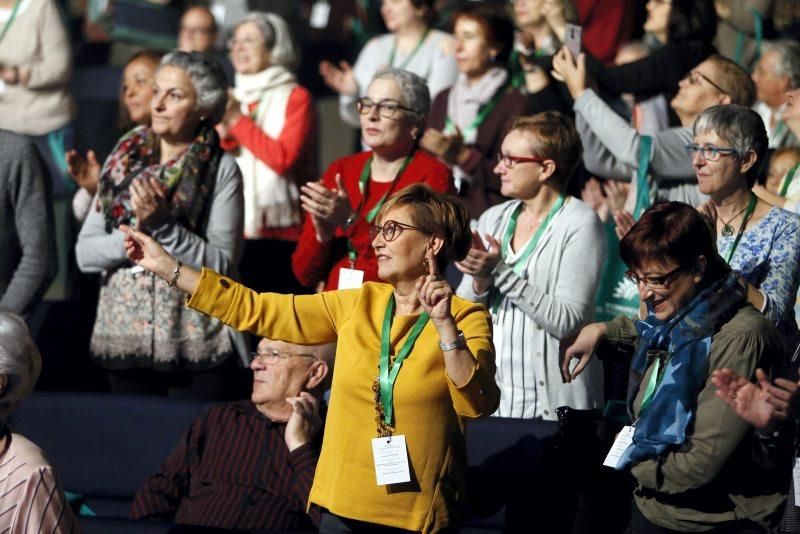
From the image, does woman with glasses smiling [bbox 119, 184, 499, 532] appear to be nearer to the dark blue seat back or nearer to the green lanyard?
the dark blue seat back

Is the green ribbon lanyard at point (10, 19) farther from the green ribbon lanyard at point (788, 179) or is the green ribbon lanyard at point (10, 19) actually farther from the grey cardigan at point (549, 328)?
the green ribbon lanyard at point (788, 179)

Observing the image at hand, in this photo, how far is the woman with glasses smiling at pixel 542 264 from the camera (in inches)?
185

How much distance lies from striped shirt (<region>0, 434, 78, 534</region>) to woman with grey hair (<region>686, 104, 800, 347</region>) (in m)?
2.03

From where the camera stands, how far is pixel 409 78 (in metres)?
5.18

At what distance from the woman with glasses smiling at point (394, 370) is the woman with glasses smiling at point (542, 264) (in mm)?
785

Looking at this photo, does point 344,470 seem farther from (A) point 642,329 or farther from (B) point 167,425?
(B) point 167,425

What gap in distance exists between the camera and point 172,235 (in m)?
4.97

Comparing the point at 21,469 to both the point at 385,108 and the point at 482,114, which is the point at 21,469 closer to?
the point at 385,108

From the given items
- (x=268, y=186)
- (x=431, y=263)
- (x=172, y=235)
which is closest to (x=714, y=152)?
(x=431, y=263)

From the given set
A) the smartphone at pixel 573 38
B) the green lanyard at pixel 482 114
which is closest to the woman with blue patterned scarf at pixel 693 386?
the smartphone at pixel 573 38

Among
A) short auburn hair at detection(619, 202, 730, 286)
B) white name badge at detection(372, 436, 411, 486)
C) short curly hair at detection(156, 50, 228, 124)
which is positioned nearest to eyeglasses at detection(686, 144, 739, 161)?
short auburn hair at detection(619, 202, 730, 286)

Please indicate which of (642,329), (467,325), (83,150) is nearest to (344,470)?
(467,325)

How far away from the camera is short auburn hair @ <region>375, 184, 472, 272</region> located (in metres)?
3.85

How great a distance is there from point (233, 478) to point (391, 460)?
38.2 inches
